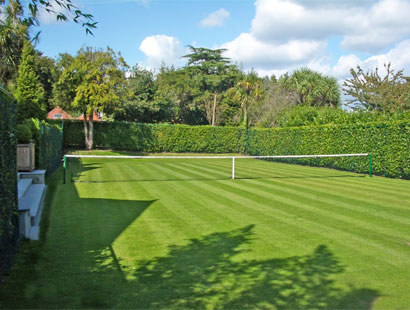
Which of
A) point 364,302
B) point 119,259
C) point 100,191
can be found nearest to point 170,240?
point 119,259

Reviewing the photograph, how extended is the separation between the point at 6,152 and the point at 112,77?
3253 centimetres

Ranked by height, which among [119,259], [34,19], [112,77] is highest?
[112,77]

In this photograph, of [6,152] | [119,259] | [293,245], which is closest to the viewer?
[6,152]

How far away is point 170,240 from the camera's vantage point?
661 cm

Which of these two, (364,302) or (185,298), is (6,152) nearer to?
(185,298)

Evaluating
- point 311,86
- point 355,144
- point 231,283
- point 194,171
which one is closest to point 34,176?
point 231,283

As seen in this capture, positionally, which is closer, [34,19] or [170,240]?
[34,19]

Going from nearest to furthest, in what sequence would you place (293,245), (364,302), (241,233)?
(364,302)
(293,245)
(241,233)

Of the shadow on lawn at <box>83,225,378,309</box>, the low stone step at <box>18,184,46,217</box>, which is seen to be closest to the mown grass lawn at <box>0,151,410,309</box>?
the shadow on lawn at <box>83,225,378,309</box>

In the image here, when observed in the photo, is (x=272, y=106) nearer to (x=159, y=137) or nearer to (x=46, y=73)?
(x=159, y=137)

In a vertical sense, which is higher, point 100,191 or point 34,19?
point 34,19

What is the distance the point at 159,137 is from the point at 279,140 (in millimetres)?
14740

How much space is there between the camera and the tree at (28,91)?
30.4 metres

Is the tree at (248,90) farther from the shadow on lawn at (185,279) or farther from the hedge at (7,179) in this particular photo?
the hedge at (7,179)
